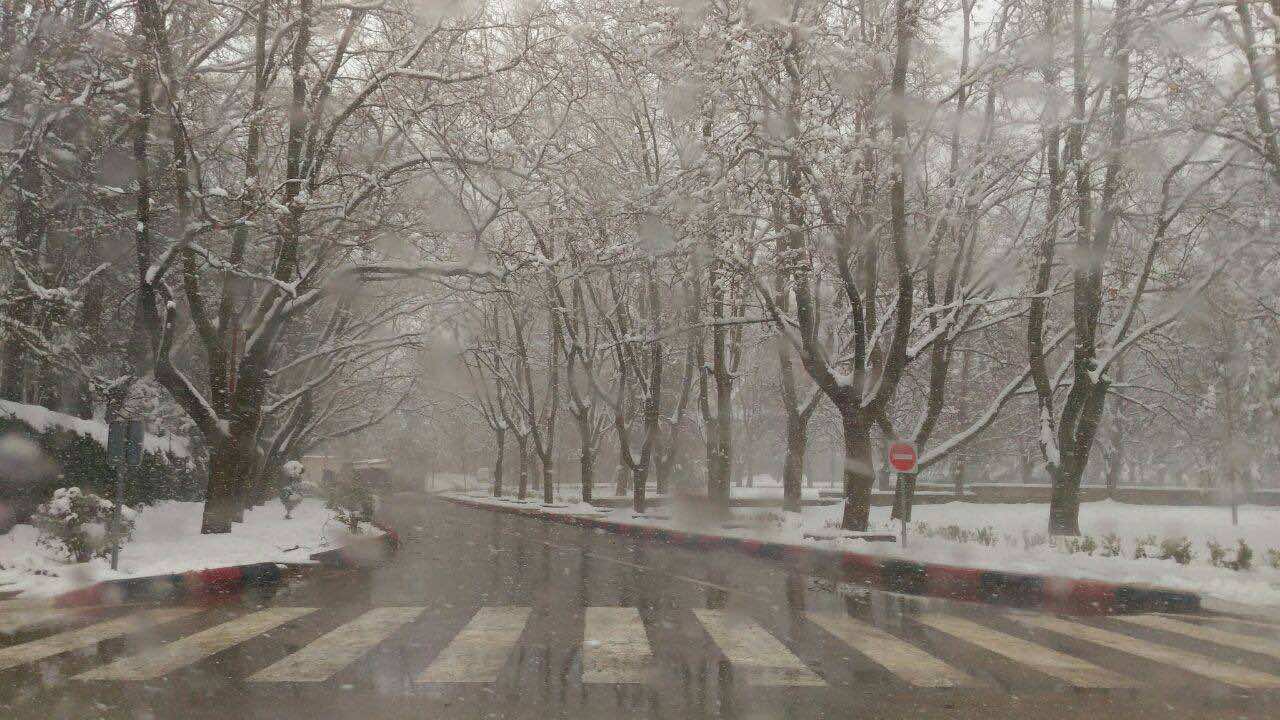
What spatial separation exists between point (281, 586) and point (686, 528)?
1339cm

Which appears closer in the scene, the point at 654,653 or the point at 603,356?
the point at 654,653

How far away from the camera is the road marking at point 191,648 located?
7.39m

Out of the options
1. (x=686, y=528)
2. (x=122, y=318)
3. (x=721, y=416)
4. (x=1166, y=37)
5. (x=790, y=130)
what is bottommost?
(x=686, y=528)

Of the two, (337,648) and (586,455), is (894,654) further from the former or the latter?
(586,455)

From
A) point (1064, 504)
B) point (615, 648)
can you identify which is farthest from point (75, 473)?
point (1064, 504)

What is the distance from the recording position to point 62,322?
17.2 m

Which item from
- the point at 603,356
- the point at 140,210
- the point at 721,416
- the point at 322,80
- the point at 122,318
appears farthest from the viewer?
the point at 603,356

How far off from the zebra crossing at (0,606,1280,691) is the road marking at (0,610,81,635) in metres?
0.05

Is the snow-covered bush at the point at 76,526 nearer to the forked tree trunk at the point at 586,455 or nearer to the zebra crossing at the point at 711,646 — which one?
the zebra crossing at the point at 711,646

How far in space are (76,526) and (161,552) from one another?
69.1 inches

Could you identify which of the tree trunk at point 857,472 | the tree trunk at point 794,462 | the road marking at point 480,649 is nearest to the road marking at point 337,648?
the road marking at point 480,649

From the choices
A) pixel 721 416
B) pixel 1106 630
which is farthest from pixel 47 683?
pixel 721 416

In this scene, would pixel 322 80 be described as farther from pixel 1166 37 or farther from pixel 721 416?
pixel 721 416

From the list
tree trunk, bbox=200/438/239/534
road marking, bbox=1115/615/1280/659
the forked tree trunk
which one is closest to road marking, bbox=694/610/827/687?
road marking, bbox=1115/615/1280/659
